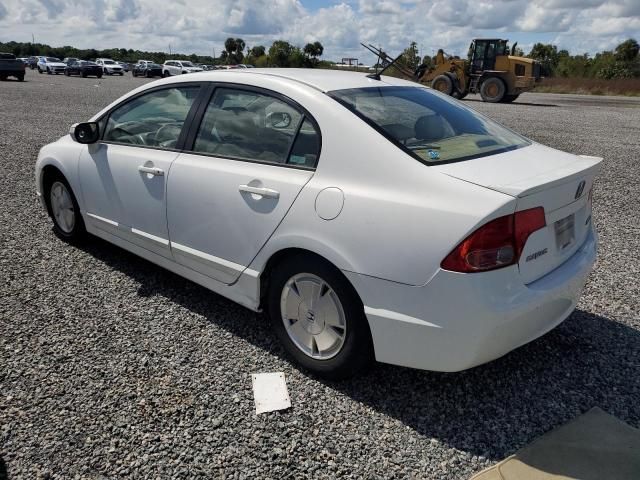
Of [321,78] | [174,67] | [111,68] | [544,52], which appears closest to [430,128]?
[321,78]

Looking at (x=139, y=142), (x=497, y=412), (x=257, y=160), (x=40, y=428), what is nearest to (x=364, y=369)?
(x=497, y=412)

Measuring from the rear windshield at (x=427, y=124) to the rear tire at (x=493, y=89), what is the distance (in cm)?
2096

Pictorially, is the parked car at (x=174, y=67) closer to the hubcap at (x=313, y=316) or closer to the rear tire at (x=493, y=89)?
the rear tire at (x=493, y=89)

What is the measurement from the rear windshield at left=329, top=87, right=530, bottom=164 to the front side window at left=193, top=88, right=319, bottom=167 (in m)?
0.29

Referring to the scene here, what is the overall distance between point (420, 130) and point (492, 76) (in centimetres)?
2190

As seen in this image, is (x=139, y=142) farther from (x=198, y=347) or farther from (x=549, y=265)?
(x=549, y=265)

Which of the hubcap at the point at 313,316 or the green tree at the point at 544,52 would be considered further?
the green tree at the point at 544,52

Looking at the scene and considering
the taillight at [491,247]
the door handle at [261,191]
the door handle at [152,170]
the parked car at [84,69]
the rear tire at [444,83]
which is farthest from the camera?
the parked car at [84,69]

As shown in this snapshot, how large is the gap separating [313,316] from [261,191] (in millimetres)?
741

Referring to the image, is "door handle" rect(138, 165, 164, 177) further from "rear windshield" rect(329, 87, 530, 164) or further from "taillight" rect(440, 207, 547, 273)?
"taillight" rect(440, 207, 547, 273)

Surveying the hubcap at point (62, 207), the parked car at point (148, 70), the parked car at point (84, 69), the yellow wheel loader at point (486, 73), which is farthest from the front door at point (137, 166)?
the parked car at point (148, 70)

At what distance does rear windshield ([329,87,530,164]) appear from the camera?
110 inches

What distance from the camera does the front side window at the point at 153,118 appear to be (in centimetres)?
363

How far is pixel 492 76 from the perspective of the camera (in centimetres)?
2283
